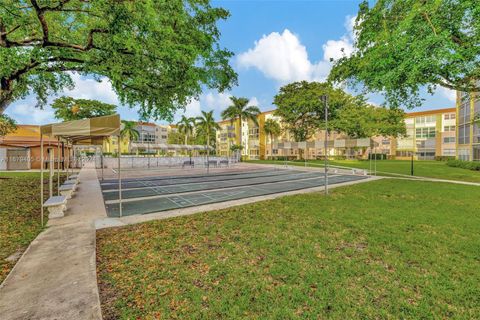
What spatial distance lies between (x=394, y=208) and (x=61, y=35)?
1516 cm

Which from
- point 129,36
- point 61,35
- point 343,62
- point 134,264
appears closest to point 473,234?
point 134,264

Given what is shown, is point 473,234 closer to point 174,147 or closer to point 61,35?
point 61,35

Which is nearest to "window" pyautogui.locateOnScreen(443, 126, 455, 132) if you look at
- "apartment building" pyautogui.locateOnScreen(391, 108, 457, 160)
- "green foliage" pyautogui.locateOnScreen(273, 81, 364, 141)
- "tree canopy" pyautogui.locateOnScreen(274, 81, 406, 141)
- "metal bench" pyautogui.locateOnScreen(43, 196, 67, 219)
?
"apartment building" pyautogui.locateOnScreen(391, 108, 457, 160)

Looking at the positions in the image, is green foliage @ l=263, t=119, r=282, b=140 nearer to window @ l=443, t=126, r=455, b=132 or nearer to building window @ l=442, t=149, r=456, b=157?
window @ l=443, t=126, r=455, b=132

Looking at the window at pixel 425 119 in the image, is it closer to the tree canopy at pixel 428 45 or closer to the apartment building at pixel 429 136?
the apartment building at pixel 429 136

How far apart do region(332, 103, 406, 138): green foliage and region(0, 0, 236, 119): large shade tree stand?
37.4 metres

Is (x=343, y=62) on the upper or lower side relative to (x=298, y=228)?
upper

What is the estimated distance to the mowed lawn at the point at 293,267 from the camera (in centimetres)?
285

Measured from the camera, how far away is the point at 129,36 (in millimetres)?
5605

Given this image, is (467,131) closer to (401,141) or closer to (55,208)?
(401,141)

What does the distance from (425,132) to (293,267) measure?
73923mm

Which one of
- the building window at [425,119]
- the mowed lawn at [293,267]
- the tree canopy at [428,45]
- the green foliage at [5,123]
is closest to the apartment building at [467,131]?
the building window at [425,119]

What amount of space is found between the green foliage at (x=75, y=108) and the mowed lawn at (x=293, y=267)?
34296mm

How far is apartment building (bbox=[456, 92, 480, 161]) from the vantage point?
3052cm
